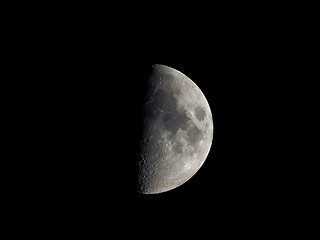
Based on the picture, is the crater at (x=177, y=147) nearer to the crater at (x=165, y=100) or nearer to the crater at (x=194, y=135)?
the crater at (x=194, y=135)

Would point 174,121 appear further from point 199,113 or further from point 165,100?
point 199,113

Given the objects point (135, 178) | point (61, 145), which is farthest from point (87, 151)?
point (135, 178)

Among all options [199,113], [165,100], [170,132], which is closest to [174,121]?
[170,132]

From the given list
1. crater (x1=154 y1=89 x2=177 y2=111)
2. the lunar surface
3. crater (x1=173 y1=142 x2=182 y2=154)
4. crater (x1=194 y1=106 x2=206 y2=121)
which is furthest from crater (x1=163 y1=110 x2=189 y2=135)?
crater (x1=194 y1=106 x2=206 y2=121)

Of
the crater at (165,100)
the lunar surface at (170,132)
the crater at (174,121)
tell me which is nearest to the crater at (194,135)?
the lunar surface at (170,132)

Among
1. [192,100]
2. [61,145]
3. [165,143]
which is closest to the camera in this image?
[61,145]

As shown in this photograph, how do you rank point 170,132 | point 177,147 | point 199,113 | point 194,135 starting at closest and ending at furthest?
point 170,132 < point 177,147 < point 194,135 < point 199,113

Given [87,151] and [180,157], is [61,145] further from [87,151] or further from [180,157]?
[180,157]

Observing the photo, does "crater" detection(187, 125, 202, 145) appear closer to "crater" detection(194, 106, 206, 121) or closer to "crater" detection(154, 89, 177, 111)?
"crater" detection(194, 106, 206, 121)
